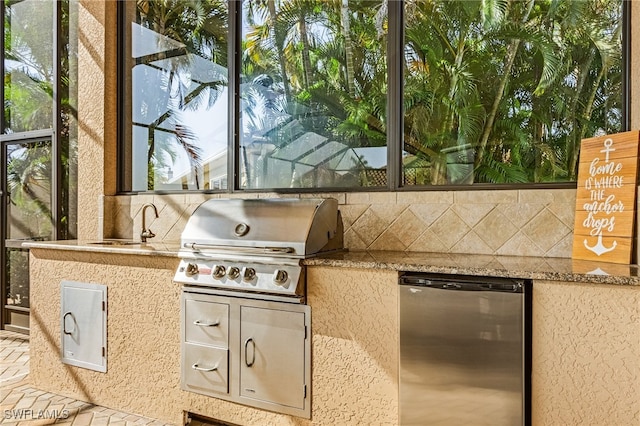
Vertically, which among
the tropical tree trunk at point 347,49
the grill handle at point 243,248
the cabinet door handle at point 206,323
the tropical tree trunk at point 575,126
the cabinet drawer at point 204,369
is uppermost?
the tropical tree trunk at point 347,49

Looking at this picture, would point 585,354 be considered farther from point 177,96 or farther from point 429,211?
point 177,96

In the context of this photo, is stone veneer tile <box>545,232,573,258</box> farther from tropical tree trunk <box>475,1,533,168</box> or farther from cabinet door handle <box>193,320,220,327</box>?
cabinet door handle <box>193,320,220,327</box>

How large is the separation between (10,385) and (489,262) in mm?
3264

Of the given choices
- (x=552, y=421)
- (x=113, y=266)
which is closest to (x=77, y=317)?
(x=113, y=266)

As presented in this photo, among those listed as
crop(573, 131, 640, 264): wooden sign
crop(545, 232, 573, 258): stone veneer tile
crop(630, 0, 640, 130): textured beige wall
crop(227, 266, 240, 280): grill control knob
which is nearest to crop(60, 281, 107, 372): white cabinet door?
crop(227, 266, 240, 280): grill control knob

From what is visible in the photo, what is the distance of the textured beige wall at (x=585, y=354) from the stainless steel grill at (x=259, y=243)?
1.05 m

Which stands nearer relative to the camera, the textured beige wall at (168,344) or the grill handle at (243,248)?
the textured beige wall at (168,344)

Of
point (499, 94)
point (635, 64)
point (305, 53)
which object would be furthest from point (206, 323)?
point (635, 64)

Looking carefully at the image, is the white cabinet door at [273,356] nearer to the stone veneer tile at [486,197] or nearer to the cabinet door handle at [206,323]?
the cabinet door handle at [206,323]

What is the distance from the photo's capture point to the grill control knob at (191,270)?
2.44 meters

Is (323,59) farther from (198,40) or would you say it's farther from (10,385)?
(10,385)

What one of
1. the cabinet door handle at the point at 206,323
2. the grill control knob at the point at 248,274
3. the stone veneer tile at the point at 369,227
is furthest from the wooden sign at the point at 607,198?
the cabinet door handle at the point at 206,323

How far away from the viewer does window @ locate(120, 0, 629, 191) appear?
2.39 meters

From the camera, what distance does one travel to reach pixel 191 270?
8.03ft
